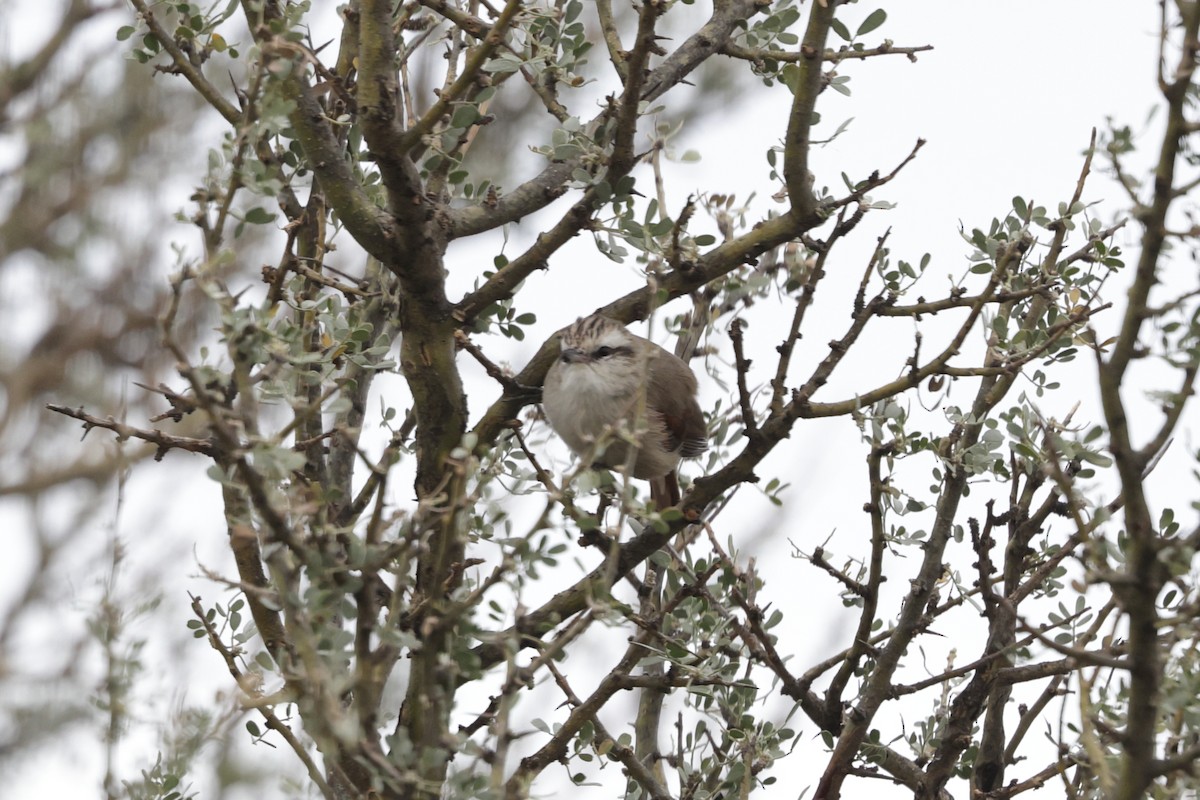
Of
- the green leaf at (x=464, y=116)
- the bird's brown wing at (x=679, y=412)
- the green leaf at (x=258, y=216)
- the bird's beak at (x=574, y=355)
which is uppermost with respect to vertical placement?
the bird's brown wing at (x=679, y=412)

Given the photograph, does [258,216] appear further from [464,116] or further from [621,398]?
[621,398]

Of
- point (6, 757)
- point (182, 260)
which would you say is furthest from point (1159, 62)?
point (6, 757)

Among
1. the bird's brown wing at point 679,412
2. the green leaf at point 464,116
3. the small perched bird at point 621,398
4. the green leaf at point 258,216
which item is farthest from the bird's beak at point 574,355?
the green leaf at point 258,216

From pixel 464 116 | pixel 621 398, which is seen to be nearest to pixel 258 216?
pixel 464 116

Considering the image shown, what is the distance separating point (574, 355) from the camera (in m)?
3.72

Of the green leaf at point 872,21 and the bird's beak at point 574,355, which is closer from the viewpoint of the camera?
the green leaf at point 872,21

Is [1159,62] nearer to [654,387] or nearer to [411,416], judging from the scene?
[411,416]

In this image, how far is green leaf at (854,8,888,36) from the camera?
3014 mm

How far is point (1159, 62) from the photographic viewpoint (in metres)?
1.85

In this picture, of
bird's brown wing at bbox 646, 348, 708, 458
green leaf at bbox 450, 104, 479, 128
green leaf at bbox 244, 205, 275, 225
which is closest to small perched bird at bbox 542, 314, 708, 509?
bird's brown wing at bbox 646, 348, 708, 458

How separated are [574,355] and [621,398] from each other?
461 millimetres

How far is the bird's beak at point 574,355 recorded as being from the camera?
3.66 m

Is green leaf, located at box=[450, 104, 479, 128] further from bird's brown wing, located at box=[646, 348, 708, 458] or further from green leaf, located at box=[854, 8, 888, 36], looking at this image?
bird's brown wing, located at box=[646, 348, 708, 458]

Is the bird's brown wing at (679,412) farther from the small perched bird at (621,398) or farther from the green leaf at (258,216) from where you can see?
the green leaf at (258,216)
